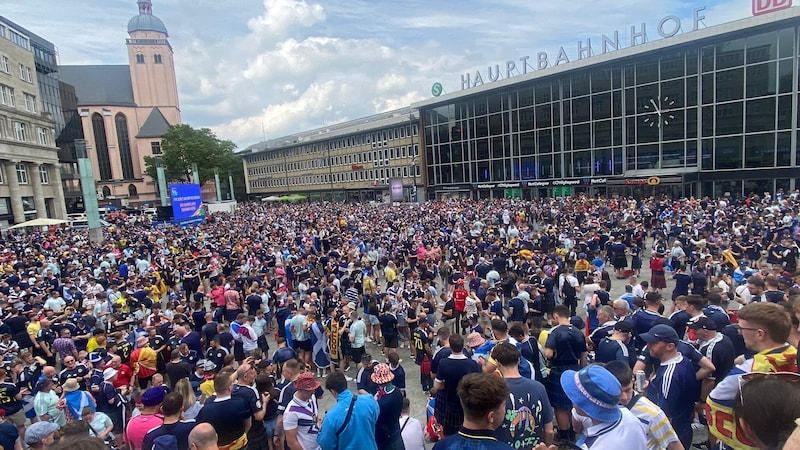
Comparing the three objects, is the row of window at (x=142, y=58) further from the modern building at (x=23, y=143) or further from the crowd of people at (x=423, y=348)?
the crowd of people at (x=423, y=348)

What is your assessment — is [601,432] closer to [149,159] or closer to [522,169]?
[522,169]

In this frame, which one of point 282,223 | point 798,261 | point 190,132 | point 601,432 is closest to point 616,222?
point 798,261

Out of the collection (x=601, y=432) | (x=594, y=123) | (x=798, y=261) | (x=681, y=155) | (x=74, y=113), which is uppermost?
(x=74, y=113)

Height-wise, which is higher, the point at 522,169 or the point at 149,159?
the point at 149,159

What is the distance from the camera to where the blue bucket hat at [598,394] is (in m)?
Answer: 2.82

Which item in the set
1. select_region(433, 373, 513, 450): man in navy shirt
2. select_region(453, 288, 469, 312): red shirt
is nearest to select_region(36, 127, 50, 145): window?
select_region(453, 288, 469, 312): red shirt

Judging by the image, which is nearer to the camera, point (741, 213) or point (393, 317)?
point (393, 317)

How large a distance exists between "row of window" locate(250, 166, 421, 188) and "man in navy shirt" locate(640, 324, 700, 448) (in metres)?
52.5

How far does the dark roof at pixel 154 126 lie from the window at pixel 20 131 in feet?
155

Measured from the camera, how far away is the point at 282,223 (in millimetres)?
30531

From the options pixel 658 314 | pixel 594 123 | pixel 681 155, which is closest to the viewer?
pixel 658 314

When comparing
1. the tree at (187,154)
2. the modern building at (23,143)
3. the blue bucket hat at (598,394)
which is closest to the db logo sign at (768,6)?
the blue bucket hat at (598,394)

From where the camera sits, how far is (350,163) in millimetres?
66125

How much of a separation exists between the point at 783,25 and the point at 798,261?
2696 cm
